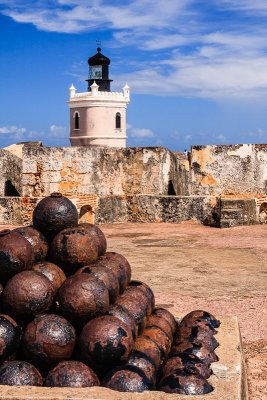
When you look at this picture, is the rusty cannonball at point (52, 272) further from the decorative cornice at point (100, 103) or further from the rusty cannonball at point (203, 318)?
the decorative cornice at point (100, 103)

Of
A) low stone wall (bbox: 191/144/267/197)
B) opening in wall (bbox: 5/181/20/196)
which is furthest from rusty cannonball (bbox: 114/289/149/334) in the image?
opening in wall (bbox: 5/181/20/196)

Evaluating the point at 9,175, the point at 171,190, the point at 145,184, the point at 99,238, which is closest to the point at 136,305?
the point at 99,238

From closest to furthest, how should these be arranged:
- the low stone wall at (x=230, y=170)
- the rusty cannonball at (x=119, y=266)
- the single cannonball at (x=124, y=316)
A: the single cannonball at (x=124, y=316), the rusty cannonball at (x=119, y=266), the low stone wall at (x=230, y=170)

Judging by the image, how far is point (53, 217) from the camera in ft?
12.2

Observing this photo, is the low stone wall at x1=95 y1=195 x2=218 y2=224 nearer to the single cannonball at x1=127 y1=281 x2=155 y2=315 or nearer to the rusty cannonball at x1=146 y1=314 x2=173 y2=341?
the single cannonball at x1=127 y1=281 x2=155 y2=315

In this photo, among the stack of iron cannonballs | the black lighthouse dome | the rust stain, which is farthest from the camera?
the black lighthouse dome

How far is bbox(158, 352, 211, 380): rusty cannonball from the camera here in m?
2.87

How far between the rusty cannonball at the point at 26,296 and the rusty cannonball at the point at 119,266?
60 cm

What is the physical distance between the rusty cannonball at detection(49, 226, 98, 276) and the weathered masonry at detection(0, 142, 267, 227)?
24.6 ft

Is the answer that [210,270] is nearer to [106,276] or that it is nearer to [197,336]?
[197,336]

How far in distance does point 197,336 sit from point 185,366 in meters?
0.46

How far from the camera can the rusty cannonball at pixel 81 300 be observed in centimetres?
301

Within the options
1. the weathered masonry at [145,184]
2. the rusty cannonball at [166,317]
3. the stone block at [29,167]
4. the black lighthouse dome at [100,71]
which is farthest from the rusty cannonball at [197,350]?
the black lighthouse dome at [100,71]

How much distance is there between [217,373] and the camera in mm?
2889
